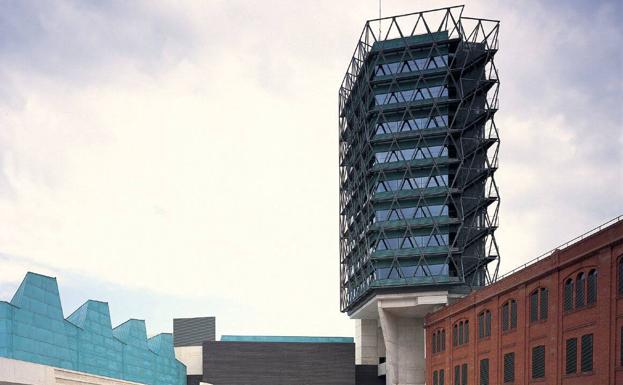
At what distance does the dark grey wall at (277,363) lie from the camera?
3583 inches

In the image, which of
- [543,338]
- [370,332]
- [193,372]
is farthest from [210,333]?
[543,338]

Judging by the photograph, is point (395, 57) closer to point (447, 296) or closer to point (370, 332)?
point (447, 296)

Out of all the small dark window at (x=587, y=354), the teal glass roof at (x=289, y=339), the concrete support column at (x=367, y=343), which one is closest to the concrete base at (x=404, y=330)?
the concrete support column at (x=367, y=343)

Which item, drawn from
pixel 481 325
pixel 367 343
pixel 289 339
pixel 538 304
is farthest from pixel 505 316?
pixel 289 339

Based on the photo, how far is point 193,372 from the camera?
3620 inches

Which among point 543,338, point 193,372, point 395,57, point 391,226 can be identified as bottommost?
point 193,372

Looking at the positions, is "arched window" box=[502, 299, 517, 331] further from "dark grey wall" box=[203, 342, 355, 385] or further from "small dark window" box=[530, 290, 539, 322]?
"dark grey wall" box=[203, 342, 355, 385]

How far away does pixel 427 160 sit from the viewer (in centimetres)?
8462

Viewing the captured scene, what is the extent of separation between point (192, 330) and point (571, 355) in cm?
7465

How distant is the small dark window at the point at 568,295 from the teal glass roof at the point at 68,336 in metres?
32.5

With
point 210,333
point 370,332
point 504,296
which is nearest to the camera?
point 504,296

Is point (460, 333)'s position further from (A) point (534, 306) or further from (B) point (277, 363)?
(B) point (277, 363)

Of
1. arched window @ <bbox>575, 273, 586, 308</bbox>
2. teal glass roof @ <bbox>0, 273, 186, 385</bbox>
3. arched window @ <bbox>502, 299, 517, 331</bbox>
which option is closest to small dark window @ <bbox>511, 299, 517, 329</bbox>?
arched window @ <bbox>502, 299, 517, 331</bbox>

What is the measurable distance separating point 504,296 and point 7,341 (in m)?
38.6
